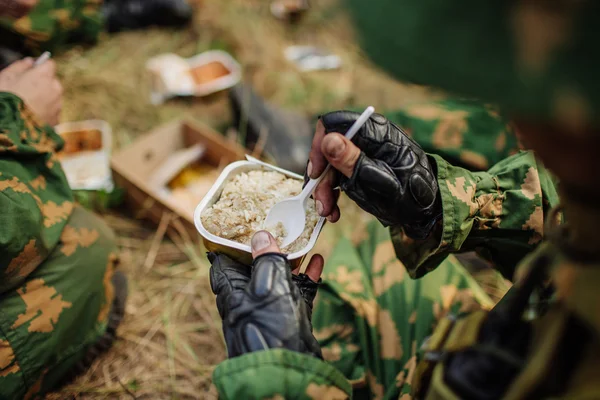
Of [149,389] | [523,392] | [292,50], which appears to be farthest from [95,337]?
[292,50]

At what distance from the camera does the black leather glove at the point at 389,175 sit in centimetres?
126

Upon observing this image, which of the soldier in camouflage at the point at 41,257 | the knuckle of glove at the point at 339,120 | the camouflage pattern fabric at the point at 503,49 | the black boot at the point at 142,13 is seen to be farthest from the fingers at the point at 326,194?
the black boot at the point at 142,13

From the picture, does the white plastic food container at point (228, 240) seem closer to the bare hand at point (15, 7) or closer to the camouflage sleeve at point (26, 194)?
the camouflage sleeve at point (26, 194)

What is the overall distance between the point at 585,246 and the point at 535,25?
1.26ft

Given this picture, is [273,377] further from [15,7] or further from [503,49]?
[15,7]

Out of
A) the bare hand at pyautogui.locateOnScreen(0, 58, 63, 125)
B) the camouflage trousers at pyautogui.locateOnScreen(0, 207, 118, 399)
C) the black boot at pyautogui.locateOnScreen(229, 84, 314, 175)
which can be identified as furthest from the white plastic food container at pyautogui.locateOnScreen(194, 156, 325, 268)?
the black boot at pyautogui.locateOnScreen(229, 84, 314, 175)

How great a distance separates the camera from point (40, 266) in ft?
5.21

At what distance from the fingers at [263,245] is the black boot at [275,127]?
1506 mm

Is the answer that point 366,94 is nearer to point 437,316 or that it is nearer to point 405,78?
point 437,316

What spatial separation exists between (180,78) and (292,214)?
7.56 ft

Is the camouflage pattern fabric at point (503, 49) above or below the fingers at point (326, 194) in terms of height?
above

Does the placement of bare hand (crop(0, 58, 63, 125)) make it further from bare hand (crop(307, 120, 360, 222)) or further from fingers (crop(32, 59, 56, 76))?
bare hand (crop(307, 120, 360, 222))

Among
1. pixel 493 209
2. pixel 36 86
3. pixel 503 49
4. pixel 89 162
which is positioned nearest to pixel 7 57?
pixel 36 86

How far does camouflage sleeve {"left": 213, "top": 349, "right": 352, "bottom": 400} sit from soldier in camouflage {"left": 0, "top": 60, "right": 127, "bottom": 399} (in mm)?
835
